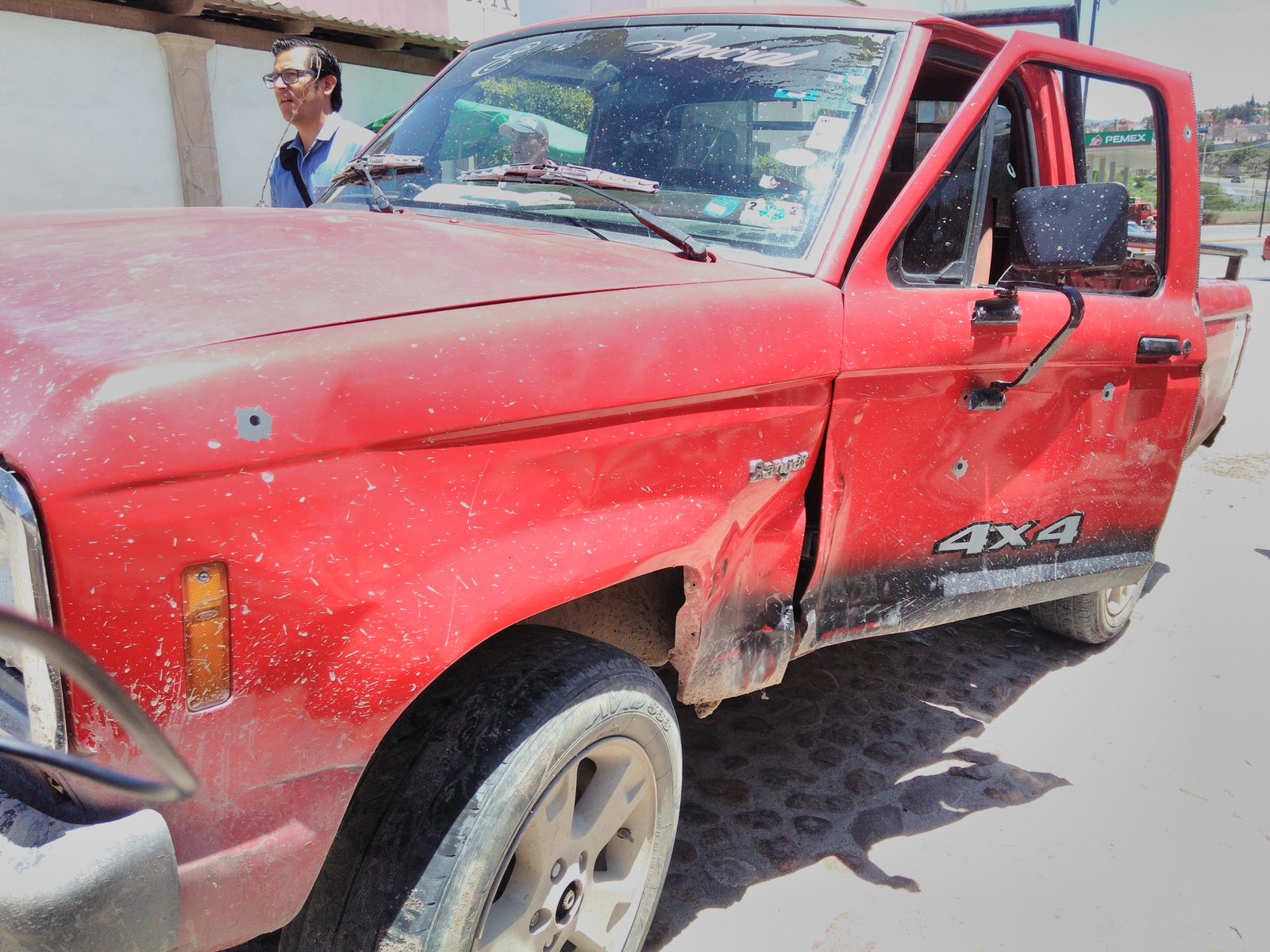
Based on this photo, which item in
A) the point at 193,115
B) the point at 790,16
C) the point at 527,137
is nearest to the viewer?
the point at 790,16

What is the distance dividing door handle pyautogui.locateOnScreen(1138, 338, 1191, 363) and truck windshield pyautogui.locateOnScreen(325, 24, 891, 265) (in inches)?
46.3

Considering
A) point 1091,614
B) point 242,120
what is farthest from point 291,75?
point 242,120

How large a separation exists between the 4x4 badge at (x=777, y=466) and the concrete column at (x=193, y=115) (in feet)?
34.2

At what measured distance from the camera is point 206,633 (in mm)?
1276

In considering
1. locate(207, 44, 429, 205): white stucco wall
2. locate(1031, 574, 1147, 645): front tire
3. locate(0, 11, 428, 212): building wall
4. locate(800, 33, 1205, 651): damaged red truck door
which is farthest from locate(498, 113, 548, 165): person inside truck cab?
locate(207, 44, 429, 205): white stucco wall

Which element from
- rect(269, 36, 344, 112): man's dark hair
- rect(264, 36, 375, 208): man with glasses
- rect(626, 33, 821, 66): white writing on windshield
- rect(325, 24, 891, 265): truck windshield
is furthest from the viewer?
rect(269, 36, 344, 112): man's dark hair

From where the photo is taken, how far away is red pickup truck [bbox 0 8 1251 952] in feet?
4.10

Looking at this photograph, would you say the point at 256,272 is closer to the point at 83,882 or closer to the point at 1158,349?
the point at 83,882

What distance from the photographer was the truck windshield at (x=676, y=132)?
2316 millimetres

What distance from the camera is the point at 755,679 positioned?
7.36 ft

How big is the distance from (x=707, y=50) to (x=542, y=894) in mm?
2059

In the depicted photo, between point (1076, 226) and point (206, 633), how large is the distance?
2.11 m

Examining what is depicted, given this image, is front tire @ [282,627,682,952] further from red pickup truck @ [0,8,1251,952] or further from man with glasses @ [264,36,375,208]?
man with glasses @ [264,36,375,208]

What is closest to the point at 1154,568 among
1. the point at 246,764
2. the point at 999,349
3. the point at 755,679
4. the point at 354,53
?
the point at 999,349
